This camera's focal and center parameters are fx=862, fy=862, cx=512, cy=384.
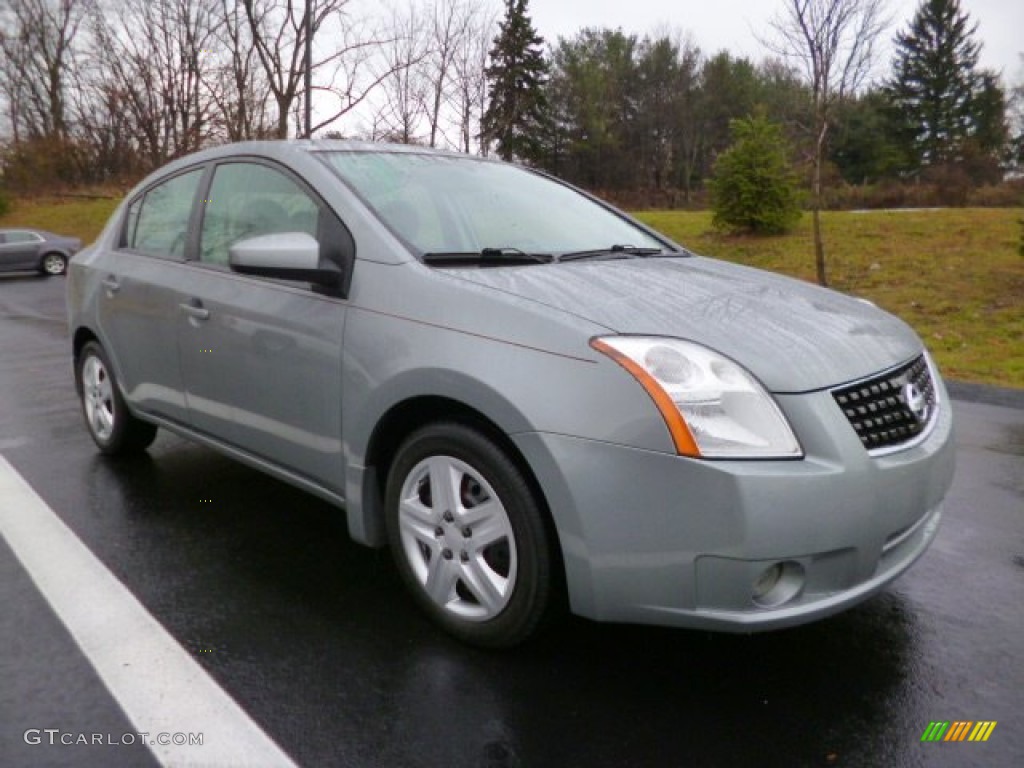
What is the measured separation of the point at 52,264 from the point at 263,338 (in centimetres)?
2312

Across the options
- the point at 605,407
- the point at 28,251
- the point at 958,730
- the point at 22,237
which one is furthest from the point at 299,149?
the point at 22,237

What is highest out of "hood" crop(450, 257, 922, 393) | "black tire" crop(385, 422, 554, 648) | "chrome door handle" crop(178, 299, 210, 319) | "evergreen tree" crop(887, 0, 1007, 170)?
"evergreen tree" crop(887, 0, 1007, 170)

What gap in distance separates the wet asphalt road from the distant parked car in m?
21.8

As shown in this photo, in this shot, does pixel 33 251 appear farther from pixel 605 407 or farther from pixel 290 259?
pixel 605 407

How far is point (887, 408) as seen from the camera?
246 cm

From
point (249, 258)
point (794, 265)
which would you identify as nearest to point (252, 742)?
point (249, 258)

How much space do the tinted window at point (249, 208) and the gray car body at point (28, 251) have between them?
68.6ft

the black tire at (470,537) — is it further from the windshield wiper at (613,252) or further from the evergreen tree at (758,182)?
the evergreen tree at (758,182)

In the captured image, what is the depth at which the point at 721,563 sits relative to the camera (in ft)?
7.12

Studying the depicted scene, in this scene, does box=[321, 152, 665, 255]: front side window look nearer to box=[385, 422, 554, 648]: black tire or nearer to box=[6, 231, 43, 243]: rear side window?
box=[385, 422, 554, 648]: black tire

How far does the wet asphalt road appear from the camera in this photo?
2.18m

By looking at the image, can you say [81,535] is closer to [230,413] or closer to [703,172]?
[230,413]

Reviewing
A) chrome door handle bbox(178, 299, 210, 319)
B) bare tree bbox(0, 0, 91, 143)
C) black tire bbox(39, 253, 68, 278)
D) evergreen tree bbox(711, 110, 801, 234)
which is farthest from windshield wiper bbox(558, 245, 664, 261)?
bare tree bbox(0, 0, 91, 143)

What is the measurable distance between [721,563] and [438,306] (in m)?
1.13
